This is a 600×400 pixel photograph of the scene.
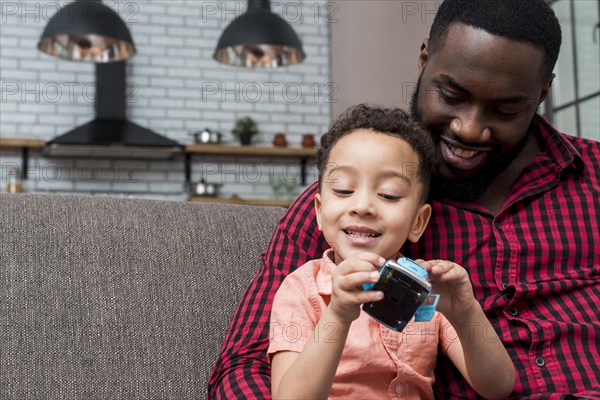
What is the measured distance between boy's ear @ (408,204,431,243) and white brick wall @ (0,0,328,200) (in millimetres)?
4577

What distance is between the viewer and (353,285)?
938 millimetres

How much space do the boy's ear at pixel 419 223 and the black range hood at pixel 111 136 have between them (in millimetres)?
4407

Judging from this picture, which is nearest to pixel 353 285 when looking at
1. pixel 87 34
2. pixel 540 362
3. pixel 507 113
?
pixel 540 362

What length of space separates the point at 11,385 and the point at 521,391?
Result: 0.81m

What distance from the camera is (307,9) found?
6.18 m

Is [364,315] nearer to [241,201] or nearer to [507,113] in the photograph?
[507,113]

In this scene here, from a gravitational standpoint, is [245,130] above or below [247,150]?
above

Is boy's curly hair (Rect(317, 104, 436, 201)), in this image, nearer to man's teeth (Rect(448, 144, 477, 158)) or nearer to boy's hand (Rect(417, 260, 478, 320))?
man's teeth (Rect(448, 144, 477, 158))

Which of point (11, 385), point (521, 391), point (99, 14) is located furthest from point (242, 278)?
point (99, 14)

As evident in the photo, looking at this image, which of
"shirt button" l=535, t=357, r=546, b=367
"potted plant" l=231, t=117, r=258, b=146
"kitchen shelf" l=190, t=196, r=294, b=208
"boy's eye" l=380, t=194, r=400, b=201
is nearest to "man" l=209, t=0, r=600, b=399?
"shirt button" l=535, t=357, r=546, b=367

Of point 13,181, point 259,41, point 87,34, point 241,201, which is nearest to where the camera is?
point 87,34

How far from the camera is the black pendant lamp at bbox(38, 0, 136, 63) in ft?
14.0

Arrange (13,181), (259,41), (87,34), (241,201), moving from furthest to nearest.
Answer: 1. (241,201)
2. (13,181)
3. (259,41)
4. (87,34)

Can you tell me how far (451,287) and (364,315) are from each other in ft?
0.57
